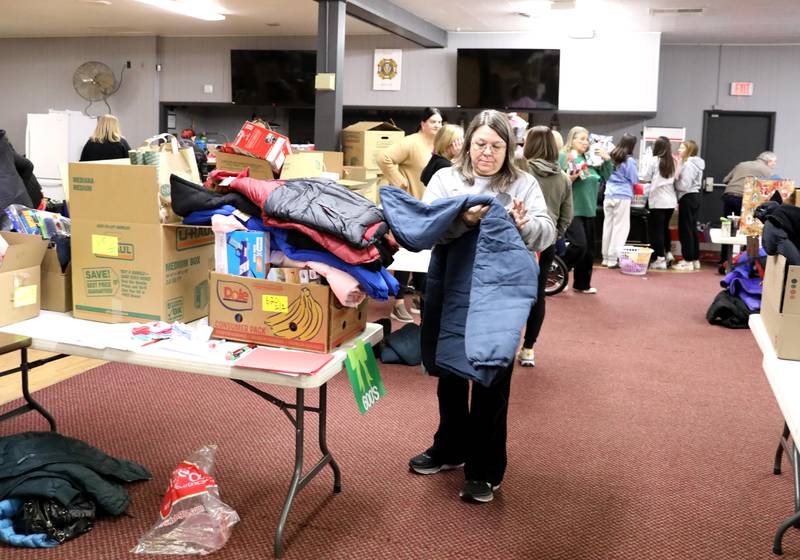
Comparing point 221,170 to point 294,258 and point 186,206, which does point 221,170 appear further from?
point 294,258

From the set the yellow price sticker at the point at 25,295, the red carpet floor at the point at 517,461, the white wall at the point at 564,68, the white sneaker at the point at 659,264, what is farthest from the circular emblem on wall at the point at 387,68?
the yellow price sticker at the point at 25,295

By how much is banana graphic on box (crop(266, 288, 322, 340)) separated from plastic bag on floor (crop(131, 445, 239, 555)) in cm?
62

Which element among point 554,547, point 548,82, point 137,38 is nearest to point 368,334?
point 554,547

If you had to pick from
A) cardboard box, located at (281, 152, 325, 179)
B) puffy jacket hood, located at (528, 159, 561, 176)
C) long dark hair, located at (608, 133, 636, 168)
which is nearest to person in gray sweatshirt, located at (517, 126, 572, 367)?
puffy jacket hood, located at (528, 159, 561, 176)

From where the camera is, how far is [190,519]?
2.60m

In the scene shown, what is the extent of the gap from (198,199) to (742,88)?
927 cm

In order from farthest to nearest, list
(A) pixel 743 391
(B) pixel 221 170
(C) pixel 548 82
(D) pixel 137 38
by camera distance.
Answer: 1. (D) pixel 137 38
2. (C) pixel 548 82
3. (A) pixel 743 391
4. (B) pixel 221 170

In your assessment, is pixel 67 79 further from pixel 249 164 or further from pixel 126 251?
pixel 126 251

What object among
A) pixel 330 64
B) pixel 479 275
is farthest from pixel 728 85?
pixel 479 275

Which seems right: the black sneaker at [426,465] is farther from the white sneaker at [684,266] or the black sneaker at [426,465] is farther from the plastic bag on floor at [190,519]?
the white sneaker at [684,266]

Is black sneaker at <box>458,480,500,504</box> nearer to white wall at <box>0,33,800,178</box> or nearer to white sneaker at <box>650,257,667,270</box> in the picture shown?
white sneaker at <box>650,257,667,270</box>

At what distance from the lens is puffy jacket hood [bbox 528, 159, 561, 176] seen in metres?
4.52

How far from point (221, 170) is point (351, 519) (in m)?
1.33

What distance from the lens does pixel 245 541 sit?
2.58 meters
